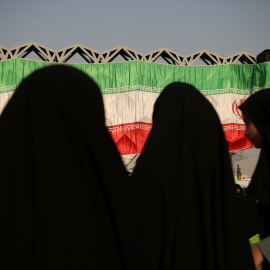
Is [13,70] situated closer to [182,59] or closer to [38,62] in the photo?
[38,62]

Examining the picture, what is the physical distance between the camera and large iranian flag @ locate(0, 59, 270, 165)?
9.27 m

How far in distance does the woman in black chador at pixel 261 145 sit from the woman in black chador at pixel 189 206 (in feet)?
1.07

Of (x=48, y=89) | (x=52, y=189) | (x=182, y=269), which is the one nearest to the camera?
(x=52, y=189)

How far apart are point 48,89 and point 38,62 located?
27.7 ft

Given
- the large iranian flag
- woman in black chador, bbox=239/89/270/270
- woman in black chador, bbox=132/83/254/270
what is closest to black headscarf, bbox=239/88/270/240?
woman in black chador, bbox=239/89/270/270

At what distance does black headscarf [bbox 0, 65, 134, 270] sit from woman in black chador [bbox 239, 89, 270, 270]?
3.11 feet

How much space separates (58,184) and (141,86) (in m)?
8.45

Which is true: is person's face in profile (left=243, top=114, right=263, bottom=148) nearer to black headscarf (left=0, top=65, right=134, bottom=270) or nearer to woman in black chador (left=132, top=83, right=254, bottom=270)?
woman in black chador (left=132, top=83, right=254, bottom=270)

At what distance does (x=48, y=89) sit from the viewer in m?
1.25

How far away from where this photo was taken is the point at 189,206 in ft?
5.19

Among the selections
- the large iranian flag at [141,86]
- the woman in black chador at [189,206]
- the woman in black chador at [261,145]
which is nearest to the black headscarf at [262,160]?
the woman in black chador at [261,145]

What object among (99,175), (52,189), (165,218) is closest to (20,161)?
(52,189)

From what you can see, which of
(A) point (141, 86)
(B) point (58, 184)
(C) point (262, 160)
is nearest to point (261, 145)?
(C) point (262, 160)

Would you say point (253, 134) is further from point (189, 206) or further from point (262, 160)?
point (189, 206)
